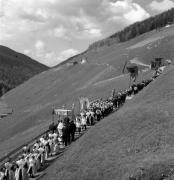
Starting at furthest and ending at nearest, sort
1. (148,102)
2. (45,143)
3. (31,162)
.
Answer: (148,102) → (45,143) → (31,162)

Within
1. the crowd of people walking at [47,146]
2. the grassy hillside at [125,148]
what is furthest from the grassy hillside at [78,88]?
the grassy hillside at [125,148]

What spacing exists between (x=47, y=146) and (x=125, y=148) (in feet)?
22.3

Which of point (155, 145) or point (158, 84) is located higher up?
point (158, 84)

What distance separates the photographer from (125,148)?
25125mm

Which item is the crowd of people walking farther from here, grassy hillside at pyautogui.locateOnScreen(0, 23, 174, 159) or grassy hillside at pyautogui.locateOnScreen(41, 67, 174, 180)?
grassy hillside at pyautogui.locateOnScreen(0, 23, 174, 159)

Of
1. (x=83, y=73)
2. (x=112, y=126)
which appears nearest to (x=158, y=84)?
(x=112, y=126)

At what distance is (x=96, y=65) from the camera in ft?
540

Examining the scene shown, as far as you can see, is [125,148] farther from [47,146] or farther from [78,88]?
[78,88]

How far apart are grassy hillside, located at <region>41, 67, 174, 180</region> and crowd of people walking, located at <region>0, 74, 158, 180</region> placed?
43.5 inches

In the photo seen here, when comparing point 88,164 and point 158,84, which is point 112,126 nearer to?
point 88,164

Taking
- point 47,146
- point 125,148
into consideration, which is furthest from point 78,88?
point 125,148

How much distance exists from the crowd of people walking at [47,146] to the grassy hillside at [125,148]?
1.11 m

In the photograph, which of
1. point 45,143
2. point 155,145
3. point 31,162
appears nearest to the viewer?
point 155,145

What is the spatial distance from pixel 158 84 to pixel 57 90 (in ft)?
352
